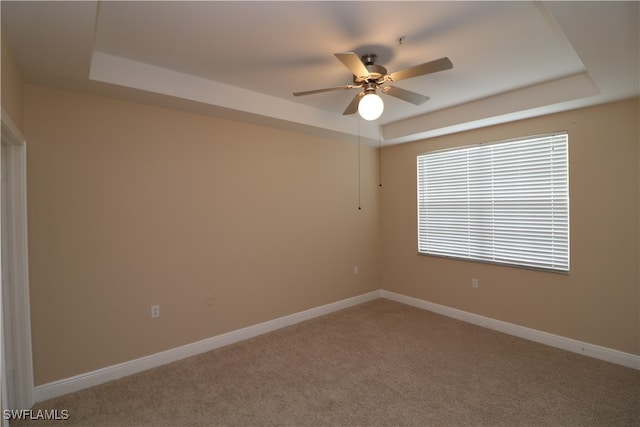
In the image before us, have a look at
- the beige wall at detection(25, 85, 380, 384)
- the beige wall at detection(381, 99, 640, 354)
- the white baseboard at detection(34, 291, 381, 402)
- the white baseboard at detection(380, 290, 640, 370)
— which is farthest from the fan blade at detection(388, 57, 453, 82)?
the white baseboard at detection(380, 290, 640, 370)

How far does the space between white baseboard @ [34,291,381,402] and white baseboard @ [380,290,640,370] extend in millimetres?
1410

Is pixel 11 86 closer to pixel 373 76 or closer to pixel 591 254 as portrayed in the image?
pixel 373 76

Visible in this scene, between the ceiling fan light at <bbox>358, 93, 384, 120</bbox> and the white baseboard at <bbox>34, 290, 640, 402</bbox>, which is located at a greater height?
the ceiling fan light at <bbox>358, 93, 384, 120</bbox>

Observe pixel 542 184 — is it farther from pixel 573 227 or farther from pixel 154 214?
pixel 154 214

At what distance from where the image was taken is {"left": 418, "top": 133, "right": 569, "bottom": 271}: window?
327 cm

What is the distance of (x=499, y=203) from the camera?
146 inches

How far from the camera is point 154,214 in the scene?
9.54 feet

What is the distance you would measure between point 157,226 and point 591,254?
13.6 ft

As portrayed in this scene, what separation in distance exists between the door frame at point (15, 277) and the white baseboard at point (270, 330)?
0.67ft

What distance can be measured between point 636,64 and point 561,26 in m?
0.94

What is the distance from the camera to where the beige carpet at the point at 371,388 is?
2191 mm

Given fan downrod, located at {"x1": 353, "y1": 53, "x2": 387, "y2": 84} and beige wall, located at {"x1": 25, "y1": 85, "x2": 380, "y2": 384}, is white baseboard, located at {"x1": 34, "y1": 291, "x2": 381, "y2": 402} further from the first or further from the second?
fan downrod, located at {"x1": 353, "y1": 53, "x2": 387, "y2": 84}

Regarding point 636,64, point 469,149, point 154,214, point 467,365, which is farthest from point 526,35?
point 154,214

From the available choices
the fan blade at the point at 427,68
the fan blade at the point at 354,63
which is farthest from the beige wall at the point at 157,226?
the fan blade at the point at 427,68
